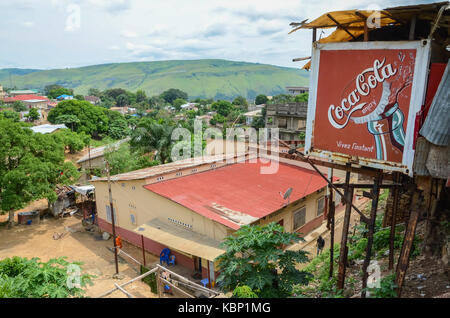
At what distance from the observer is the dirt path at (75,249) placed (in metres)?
15.0

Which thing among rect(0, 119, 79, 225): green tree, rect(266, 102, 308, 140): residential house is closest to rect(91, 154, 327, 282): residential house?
rect(0, 119, 79, 225): green tree

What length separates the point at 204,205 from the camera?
49.0 feet

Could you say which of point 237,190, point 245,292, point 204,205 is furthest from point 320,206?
point 245,292

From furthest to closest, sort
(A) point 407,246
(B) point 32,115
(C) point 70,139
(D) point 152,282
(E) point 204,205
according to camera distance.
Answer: (B) point 32,115, (C) point 70,139, (E) point 204,205, (D) point 152,282, (A) point 407,246

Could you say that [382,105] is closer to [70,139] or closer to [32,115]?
[70,139]

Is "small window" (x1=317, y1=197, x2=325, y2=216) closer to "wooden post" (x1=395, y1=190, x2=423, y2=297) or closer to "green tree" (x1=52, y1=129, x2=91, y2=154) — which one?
"wooden post" (x1=395, y1=190, x2=423, y2=297)

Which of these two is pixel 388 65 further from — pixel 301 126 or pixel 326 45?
pixel 301 126

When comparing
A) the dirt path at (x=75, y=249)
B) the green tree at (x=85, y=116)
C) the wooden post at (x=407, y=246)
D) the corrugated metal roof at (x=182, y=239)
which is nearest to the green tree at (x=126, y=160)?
the dirt path at (x=75, y=249)

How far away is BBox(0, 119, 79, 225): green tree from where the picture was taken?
1986 centimetres

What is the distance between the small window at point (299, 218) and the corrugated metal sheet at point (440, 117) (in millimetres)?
11405

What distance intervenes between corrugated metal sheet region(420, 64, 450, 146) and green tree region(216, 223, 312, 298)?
379 centimetres

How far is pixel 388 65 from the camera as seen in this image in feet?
21.7

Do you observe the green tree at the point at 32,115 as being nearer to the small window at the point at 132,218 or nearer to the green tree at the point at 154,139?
the green tree at the point at 154,139

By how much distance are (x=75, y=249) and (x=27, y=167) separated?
6.22 metres
